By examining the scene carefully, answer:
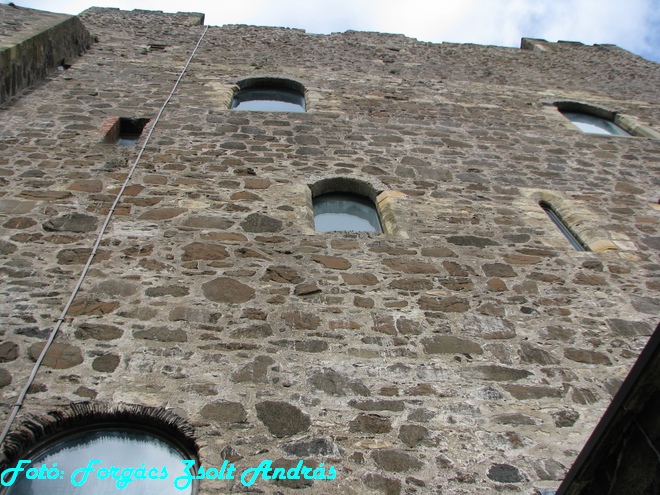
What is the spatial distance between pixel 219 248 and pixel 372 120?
10.5 feet

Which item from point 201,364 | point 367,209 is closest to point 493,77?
point 367,209

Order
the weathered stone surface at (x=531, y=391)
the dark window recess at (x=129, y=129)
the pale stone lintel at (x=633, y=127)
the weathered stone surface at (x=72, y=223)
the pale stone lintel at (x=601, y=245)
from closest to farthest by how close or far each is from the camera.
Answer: the weathered stone surface at (x=531, y=391)
the weathered stone surface at (x=72, y=223)
the pale stone lintel at (x=601, y=245)
the dark window recess at (x=129, y=129)
the pale stone lintel at (x=633, y=127)

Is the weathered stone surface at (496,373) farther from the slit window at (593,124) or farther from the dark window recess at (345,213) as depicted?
the slit window at (593,124)

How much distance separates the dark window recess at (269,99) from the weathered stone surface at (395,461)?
4.93m

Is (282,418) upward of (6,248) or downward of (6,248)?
downward

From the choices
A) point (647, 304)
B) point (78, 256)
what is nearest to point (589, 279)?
point (647, 304)

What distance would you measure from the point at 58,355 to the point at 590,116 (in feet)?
26.0

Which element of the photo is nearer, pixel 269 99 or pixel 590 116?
pixel 269 99

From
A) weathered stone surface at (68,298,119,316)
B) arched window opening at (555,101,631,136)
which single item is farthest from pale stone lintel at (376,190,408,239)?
arched window opening at (555,101,631,136)

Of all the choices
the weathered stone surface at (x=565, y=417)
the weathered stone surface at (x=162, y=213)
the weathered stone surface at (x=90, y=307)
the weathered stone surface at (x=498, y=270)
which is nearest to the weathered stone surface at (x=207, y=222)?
the weathered stone surface at (x=162, y=213)

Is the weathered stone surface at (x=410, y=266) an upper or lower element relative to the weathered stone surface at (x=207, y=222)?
lower

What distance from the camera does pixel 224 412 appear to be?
298 centimetres

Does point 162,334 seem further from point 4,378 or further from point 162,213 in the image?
point 162,213

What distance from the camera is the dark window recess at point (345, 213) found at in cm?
493
